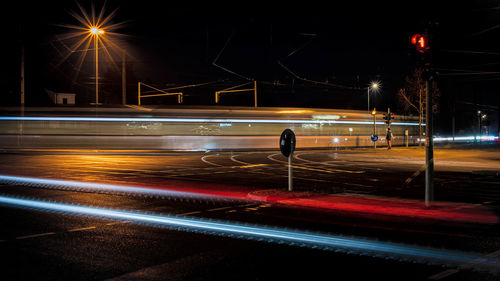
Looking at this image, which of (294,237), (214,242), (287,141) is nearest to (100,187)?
(287,141)

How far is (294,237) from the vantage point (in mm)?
7668

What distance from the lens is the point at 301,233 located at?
7973 mm

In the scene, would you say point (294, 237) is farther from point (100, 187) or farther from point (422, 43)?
point (100, 187)

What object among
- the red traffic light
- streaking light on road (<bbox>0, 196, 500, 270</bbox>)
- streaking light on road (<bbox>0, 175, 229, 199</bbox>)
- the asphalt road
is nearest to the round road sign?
the asphalt road

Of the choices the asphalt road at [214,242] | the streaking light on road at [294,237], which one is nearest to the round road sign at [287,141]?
the asphalt road at [214,242]

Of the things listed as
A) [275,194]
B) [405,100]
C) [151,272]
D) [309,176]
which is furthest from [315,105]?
[151,272]

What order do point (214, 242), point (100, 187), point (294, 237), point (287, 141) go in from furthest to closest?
point (100, 187) → point (287, 141) → point (294, 237) → point (214, 242)

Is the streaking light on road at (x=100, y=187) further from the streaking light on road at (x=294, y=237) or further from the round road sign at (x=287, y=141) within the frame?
the streaking light on road at (x=294, y=237)

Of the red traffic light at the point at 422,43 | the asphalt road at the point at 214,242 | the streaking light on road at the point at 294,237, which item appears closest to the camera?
the asphalt road at the point at 214,242

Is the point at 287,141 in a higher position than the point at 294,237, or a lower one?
higher

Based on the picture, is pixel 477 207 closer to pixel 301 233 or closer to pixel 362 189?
pixel 362 189

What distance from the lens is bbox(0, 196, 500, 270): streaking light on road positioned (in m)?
6.38

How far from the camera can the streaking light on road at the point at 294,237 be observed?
6.38 m

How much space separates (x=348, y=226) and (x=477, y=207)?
3.71 meters
